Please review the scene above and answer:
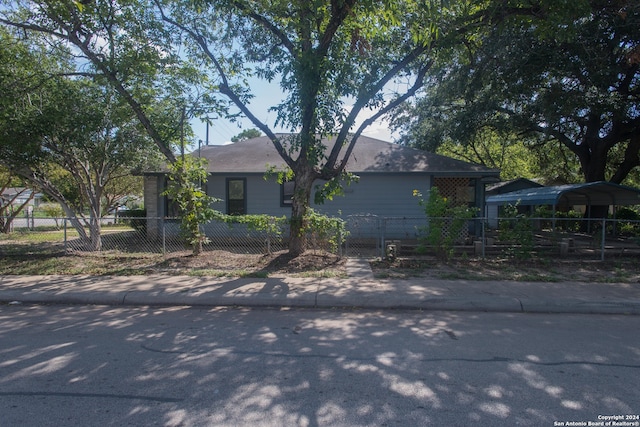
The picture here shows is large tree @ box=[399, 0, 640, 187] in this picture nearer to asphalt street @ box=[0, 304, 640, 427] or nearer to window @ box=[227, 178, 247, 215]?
asphalt street @ box=[0, 304, 640, 427]

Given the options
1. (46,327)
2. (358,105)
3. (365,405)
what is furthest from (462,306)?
(46,327)

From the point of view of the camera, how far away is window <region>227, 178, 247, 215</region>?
48.0 feet

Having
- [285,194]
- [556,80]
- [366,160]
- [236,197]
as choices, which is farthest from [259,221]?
[556,80]

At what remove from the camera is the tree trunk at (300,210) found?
9.82m

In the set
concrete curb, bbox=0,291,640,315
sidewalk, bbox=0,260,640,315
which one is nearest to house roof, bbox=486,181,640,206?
sidewalk, bbox=0,260,640,315

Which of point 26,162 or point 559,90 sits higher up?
point 559,90

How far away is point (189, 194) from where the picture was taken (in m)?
10.1

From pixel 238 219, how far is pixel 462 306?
614 centimetres

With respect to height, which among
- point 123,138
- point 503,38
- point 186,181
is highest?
point 503,38

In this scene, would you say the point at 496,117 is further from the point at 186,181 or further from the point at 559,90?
the point at 186,181

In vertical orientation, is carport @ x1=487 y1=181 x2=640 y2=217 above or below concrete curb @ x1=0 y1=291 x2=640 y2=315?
above

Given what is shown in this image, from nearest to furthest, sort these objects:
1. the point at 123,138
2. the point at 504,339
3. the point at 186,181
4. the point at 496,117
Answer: the point at 504,339 → the point at 186,181 → the point at 123,138 → the point at 496,117

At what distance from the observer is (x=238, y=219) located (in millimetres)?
10664

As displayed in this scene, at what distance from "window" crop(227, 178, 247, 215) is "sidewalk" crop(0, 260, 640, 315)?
6.23 m
